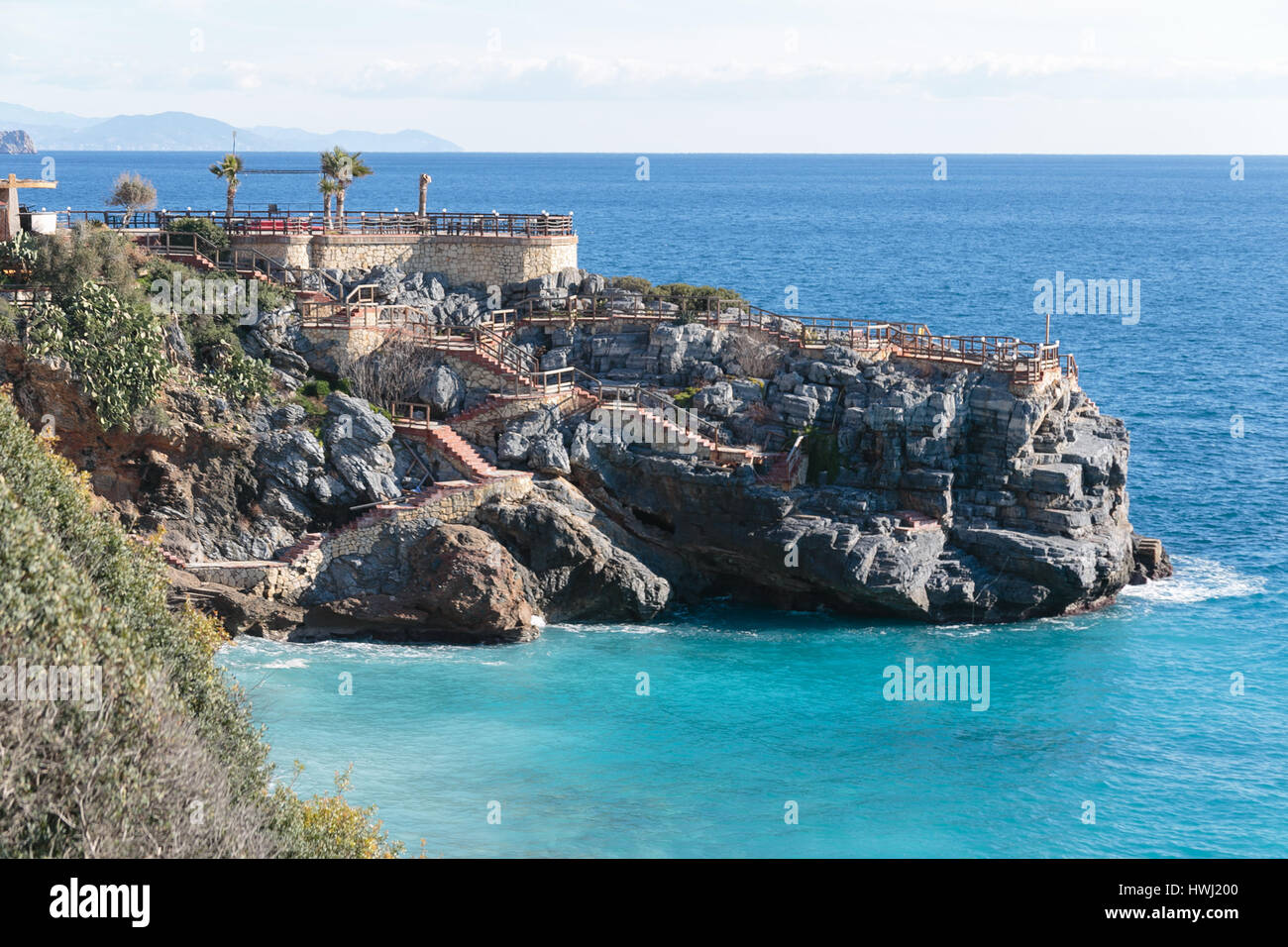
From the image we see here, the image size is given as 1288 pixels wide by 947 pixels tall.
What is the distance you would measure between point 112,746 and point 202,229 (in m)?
42.6

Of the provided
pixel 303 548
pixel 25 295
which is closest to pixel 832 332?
pixel 303 548

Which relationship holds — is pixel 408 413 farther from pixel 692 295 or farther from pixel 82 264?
pixel 692 295

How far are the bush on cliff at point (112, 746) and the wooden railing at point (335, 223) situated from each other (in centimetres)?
3587

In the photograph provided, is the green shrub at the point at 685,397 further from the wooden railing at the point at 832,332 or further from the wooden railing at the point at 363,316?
the wooden railing at the point at 363,316

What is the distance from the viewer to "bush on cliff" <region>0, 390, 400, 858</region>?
20.4m

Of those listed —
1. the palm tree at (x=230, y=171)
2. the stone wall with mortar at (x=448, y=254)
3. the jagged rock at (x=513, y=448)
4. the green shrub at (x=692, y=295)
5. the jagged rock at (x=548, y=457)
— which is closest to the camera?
the jagged rock at (x=548, y=457)

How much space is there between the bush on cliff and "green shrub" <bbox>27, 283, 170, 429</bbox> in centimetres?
1918

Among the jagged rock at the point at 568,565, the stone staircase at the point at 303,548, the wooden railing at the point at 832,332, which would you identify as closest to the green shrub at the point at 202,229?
the wooden railing at the point at 832,332

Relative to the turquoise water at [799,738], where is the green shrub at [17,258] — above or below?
above

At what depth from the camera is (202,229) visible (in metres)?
60.1

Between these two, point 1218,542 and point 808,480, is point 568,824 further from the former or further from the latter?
point 1218,542

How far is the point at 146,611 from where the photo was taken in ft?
96.2

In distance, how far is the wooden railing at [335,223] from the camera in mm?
62156

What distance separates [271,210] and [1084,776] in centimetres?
4410
